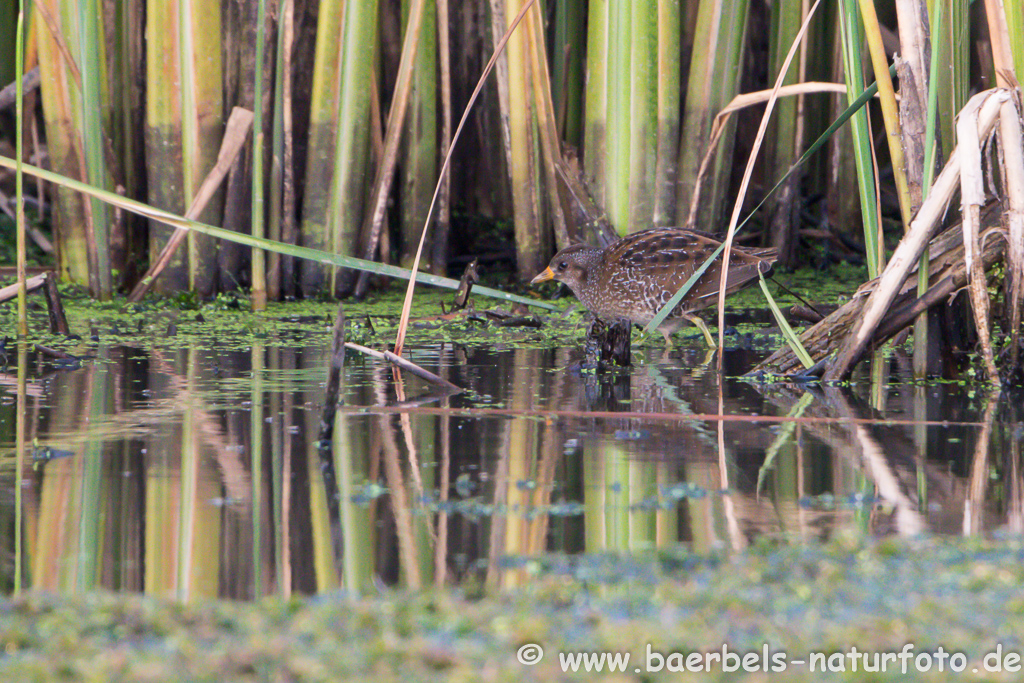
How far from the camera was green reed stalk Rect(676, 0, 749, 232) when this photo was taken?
5.82 metres

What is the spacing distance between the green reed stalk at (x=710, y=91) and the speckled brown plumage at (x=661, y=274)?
721 millimetres

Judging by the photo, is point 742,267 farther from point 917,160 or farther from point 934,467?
point 934,467

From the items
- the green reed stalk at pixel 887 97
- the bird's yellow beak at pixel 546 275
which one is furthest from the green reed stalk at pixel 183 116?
the green reed stalk at pixel 887 97

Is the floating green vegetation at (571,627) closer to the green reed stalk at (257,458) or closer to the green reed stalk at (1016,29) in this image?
the green reed stalk at (257,458)

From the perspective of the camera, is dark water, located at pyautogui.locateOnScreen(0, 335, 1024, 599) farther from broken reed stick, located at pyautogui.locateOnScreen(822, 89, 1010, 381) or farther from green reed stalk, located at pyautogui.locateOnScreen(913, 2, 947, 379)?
broken reed stick, located at pyautogui.locateOnScreen(822, 89, 1010, 381)

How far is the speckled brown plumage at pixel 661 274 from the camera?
5.14 m

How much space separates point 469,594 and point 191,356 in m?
3.07

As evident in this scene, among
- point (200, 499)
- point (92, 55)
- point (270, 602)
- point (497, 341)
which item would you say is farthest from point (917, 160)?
point (92, 55)

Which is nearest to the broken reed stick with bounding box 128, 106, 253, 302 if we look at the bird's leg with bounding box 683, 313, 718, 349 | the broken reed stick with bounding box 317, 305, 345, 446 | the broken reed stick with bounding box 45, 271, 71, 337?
the broken reed stick with bounding box 45, 271, 71, 337

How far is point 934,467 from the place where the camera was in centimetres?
298

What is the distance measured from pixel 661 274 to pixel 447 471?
2.39 m

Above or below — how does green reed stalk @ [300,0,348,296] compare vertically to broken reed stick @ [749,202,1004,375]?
above

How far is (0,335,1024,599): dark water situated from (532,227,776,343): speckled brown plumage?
0.72 meters

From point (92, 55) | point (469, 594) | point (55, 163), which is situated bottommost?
point (469, 594)
